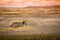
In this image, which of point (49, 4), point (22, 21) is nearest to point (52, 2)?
point (49, 4)

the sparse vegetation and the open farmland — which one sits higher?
the open farmland

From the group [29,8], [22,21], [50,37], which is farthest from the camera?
[29,8]

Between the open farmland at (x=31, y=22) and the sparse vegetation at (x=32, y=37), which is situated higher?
the open farmland at (x=31, y=22)

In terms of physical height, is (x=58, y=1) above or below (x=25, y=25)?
above

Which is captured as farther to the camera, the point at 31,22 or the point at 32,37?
the point at 31,22

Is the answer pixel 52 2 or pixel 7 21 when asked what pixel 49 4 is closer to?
pixel 52 2

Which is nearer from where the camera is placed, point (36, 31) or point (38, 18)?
point (36, 31)

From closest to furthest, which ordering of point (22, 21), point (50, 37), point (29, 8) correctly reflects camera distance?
point (50, 37) → point (22, 21) → point (29, 8)

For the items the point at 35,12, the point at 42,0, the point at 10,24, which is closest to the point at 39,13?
the point at 35,12

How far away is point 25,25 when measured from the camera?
3.35ft

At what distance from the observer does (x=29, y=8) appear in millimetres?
1153

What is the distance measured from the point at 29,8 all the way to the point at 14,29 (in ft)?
0.80

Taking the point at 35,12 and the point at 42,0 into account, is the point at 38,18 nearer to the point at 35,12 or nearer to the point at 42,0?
the point at 35,12

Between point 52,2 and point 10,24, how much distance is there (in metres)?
0.40
